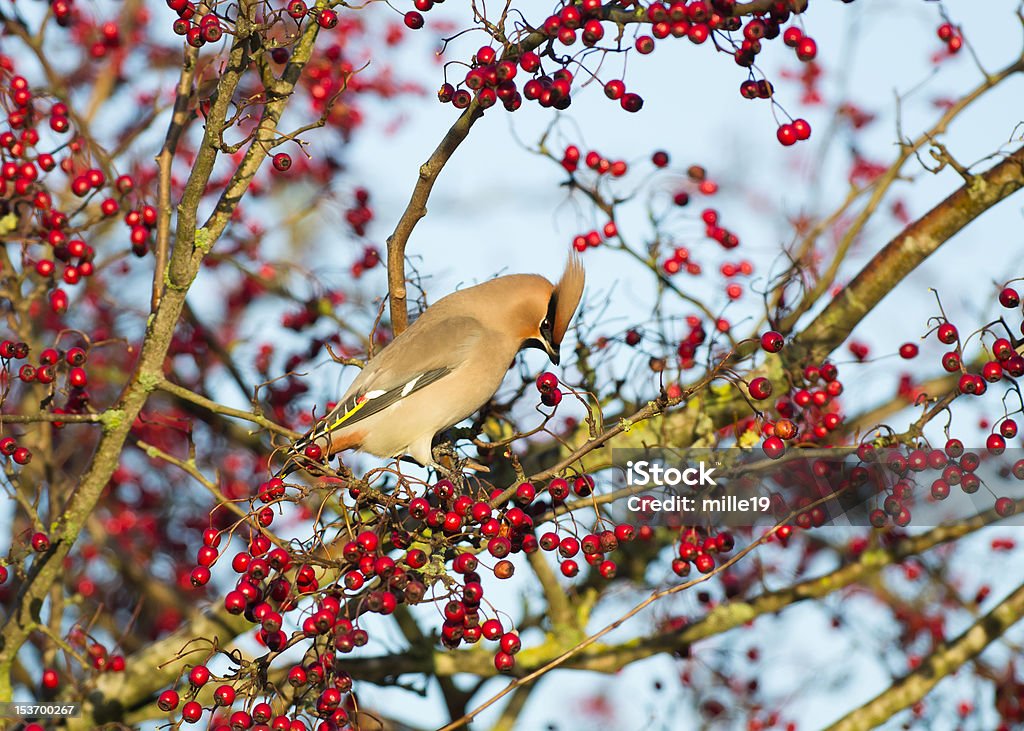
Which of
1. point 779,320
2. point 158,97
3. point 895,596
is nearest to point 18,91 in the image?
point 158,97

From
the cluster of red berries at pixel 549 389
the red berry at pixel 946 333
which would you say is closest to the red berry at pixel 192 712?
the cluster of red berries at pixel 549 389

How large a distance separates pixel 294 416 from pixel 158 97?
124 cm

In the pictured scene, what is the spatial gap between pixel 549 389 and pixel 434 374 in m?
1.11

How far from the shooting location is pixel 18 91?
390cm

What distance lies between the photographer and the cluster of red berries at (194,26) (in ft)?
9.42

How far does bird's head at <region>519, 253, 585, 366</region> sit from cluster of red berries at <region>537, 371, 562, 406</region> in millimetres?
1001

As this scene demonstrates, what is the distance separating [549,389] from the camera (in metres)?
2.96

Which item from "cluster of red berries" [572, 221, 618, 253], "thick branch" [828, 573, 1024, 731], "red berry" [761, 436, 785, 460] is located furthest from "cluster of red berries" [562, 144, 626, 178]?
"thick branch" [828, 573, 1024, 731]

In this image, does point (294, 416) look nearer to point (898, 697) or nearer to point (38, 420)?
point (38, 420)

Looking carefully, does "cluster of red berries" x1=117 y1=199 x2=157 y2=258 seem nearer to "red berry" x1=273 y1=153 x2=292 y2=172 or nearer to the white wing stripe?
the white wing stripe

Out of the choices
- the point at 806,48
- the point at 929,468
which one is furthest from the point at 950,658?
the point at 806,48

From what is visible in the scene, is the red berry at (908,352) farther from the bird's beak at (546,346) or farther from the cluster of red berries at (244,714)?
the cluster of red berries at (244,714)

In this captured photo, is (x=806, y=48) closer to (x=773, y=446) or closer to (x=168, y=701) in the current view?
(x=773, y=446)

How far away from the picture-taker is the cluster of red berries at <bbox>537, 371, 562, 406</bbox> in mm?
2945
